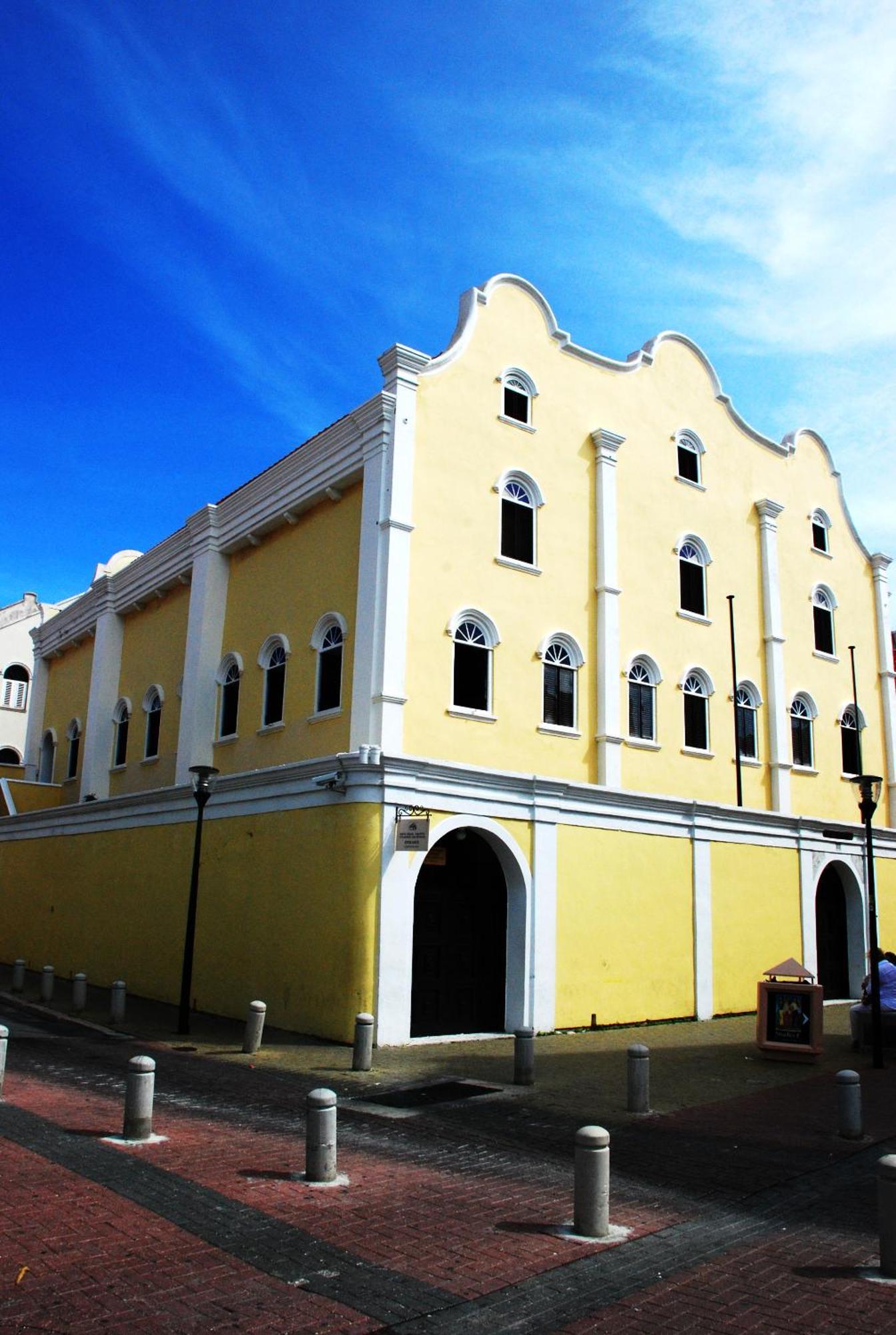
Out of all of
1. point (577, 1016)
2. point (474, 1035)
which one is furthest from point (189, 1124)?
point (577, 1016)

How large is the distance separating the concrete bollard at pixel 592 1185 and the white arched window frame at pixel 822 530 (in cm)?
2250

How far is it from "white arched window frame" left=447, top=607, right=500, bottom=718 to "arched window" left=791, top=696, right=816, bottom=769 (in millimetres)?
9747

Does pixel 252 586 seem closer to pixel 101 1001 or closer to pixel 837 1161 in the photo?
pixel 101 1001

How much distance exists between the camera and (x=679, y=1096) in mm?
12445

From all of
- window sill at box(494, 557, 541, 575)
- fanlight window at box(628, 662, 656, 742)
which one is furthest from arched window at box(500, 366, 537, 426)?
fanlight window at box(628, 662, 656, 742)

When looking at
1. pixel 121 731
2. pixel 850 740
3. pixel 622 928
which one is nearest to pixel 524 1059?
pixel 622 928

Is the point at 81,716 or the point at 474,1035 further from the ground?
the point at 81,716

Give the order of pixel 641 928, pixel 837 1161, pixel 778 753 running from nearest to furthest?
1. pixel 837 1161
2. pixel 641 928
3. pixel 778 753

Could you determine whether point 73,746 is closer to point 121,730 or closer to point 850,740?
point 121,730

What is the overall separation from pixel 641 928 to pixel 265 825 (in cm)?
711

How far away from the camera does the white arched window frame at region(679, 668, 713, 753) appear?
22141 mm

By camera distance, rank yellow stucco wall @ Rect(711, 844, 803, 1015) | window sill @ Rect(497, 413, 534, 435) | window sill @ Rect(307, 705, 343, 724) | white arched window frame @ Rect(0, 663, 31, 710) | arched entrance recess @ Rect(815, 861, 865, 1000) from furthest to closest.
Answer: white arched window frame @ Rect(0, 663, 31, 710), arched entrance recess @ Rect(815, 861, 865, 1000), yellow stucco wall @ Rect(711, 844, 803, 1015), window sill @ Rect(497, 413, 534, 435), window sill @ Rect(307, 705, 343, 724)

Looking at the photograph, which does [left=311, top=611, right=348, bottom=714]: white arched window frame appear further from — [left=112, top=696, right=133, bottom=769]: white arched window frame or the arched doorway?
[left=112, top=696, right=133, bottom=769]: white arched window frame

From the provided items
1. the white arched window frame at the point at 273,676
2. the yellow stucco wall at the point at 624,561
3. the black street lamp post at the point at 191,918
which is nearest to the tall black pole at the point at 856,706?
the yellow stucco wall at the point at 624,561
